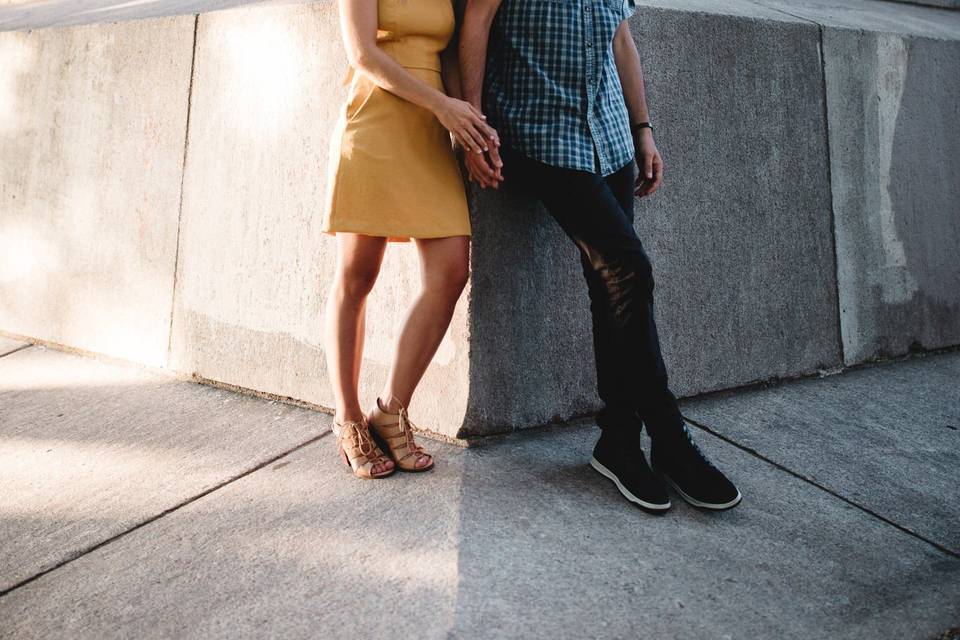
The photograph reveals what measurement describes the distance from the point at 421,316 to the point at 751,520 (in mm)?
1263

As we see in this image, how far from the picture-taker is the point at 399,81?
2770 mm

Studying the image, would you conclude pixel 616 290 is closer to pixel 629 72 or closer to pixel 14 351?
pixel 629 72

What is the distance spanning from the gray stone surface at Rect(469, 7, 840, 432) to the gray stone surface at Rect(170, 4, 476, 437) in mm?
268

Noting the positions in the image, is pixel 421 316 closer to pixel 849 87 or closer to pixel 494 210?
pixel 494 210

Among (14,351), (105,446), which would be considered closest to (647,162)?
(105,446)

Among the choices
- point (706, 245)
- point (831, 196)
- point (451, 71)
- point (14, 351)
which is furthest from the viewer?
point (14, 351)

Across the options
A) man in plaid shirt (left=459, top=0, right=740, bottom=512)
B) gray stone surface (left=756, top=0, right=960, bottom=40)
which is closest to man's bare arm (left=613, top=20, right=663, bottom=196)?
man in plaid shirt (left=459, top=0, right=740, bottom=512)

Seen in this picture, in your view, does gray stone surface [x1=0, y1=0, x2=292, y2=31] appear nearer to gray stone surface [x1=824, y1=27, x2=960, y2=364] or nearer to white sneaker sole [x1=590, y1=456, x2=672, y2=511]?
white sneaker sole [x1=590, y1=456, x2=672, y2=511]

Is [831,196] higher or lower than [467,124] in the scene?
higher

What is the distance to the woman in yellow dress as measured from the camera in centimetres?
279

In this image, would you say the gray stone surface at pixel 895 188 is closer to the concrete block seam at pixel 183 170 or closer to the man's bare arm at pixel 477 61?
the man's bare arm at pixel 477 61

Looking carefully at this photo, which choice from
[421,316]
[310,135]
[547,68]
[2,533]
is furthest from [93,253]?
[547,68]

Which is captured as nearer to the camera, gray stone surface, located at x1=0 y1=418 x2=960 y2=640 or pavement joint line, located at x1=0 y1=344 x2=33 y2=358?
gray stone surface, located at x1=0 y1=418 x2=960 y2=640

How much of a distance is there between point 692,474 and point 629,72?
56.5 inches
